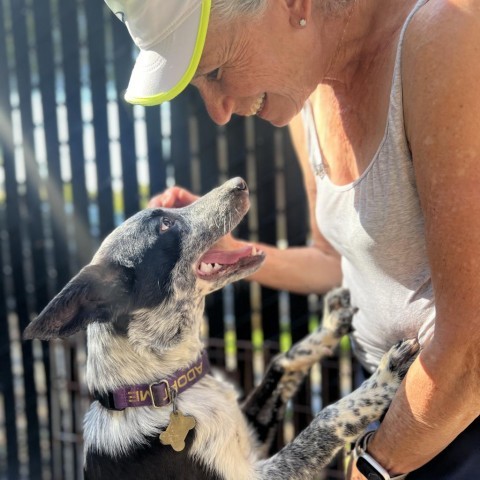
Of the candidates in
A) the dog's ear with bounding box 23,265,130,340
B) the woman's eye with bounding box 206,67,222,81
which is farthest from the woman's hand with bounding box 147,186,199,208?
the woman's eye with bounding box 206,67,222,81

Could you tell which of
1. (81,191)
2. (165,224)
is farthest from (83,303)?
(81,191)

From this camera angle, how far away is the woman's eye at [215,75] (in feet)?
5.08

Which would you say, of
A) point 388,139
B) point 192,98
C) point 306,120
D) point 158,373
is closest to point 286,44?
point 388,139

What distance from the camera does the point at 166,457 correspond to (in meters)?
1.79

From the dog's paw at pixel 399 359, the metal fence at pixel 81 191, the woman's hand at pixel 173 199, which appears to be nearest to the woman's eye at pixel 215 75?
the woman's hand at pixel 173 199

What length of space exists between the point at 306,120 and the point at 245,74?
0.43 metres

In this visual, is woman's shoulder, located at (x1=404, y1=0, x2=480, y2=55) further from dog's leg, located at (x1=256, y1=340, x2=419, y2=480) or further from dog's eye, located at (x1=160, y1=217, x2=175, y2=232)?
dog's eye, located at (x1=160, y1=217, x2=175, y2=232)

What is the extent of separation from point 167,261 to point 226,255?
20 centimetres

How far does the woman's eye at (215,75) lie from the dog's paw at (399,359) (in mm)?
823

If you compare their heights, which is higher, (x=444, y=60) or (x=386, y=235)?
(x=444, y=60)

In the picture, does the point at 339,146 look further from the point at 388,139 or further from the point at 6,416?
the point at 6,416

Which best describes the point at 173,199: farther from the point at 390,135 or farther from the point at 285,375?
the point at 390,135

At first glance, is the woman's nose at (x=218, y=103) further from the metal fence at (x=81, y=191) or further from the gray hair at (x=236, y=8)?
the metal fence at (x=81, y=191)

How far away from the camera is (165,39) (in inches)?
55.8
